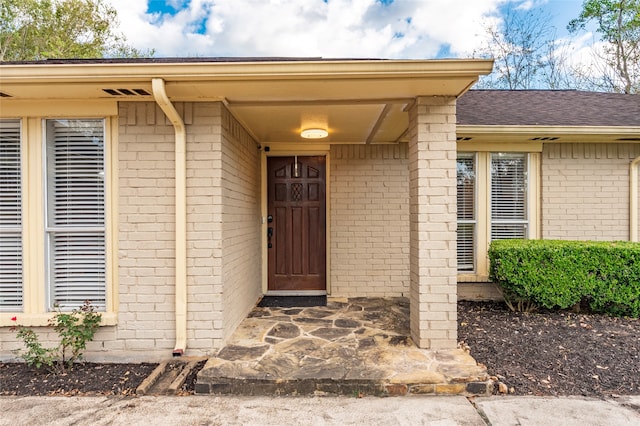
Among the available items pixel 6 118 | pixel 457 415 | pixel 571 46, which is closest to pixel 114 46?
pixel 6 118

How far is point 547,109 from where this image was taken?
4.79 metres

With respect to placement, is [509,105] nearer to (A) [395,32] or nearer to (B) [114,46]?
(A) [395,32]

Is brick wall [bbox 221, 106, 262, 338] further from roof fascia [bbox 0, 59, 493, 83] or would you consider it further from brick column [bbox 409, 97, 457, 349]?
brick column [bbox 409, 97, 457, 349]

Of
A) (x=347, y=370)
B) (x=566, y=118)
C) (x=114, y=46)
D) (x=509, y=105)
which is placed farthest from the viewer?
(x=114, y=46)

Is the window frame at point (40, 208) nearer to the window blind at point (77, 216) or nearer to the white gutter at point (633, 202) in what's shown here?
the window blind at point (77, 216)

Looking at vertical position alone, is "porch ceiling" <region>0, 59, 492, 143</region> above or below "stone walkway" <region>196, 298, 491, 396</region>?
above

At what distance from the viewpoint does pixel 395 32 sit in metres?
11.0

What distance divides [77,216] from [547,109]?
19.4ft

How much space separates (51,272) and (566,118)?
606cm

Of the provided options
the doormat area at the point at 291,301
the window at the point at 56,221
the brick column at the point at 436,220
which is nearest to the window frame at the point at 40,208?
the window at the point at 56,221

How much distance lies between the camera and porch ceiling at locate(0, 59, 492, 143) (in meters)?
2.38

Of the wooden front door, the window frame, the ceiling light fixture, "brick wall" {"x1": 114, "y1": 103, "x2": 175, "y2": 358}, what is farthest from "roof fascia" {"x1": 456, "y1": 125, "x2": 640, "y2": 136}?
the window frame

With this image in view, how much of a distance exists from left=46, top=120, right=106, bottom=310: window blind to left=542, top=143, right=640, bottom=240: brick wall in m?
5.12

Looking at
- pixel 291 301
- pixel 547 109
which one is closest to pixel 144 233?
pixel 291 301
